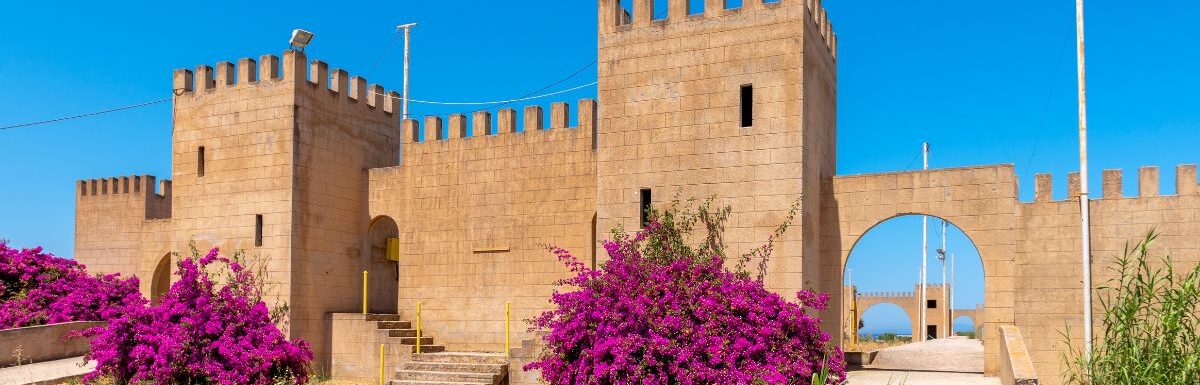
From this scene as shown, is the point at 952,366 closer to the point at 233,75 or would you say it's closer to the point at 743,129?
the point at 743,129

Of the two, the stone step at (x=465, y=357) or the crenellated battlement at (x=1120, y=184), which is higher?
the crenellated battlement at (x=1120, y=184)

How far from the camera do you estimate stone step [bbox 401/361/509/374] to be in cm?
1786

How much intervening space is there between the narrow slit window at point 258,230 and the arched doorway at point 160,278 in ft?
17.6

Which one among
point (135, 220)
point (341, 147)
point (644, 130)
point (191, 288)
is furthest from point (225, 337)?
point (135, 220)

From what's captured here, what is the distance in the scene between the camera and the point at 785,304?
14750 mm

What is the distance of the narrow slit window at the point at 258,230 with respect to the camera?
805 inches

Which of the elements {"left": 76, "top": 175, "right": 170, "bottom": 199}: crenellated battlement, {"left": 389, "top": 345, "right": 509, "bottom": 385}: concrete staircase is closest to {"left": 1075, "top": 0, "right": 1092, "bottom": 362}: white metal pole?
{"left": 389, "top": 345, "right": 509, "bottom": 385}: concrete staircase

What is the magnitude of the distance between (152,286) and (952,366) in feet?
58.3

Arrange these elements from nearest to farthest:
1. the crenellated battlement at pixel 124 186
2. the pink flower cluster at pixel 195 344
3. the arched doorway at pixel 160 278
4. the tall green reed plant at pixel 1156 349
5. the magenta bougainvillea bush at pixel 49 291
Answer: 1. the tall green reed plant at pixel 1156 349
2. the pink flower cluster at pixel 195 344
3. the magenta bougainvillea bush at pixel 49 291
4. the arched doorway at pixel 160 278
5. the crenellated battlement at pixel 124 186

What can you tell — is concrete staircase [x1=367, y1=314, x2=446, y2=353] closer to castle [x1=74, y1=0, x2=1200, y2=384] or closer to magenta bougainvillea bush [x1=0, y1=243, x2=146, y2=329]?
castle [x1=74, y1=0, x2=1200, y2=384]

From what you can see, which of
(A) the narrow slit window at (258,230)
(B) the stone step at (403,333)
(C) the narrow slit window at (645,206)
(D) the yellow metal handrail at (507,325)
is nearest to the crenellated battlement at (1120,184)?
(C) the narrow slit window at (645,206)

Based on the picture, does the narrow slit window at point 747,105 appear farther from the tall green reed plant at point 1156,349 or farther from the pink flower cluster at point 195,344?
the pink flower cluster at point 195,344

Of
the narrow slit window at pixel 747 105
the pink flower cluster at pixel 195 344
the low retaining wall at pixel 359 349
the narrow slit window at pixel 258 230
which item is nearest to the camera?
the narrow slit window at pixel 747 105

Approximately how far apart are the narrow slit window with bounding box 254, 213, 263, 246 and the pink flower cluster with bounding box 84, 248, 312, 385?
266cm
